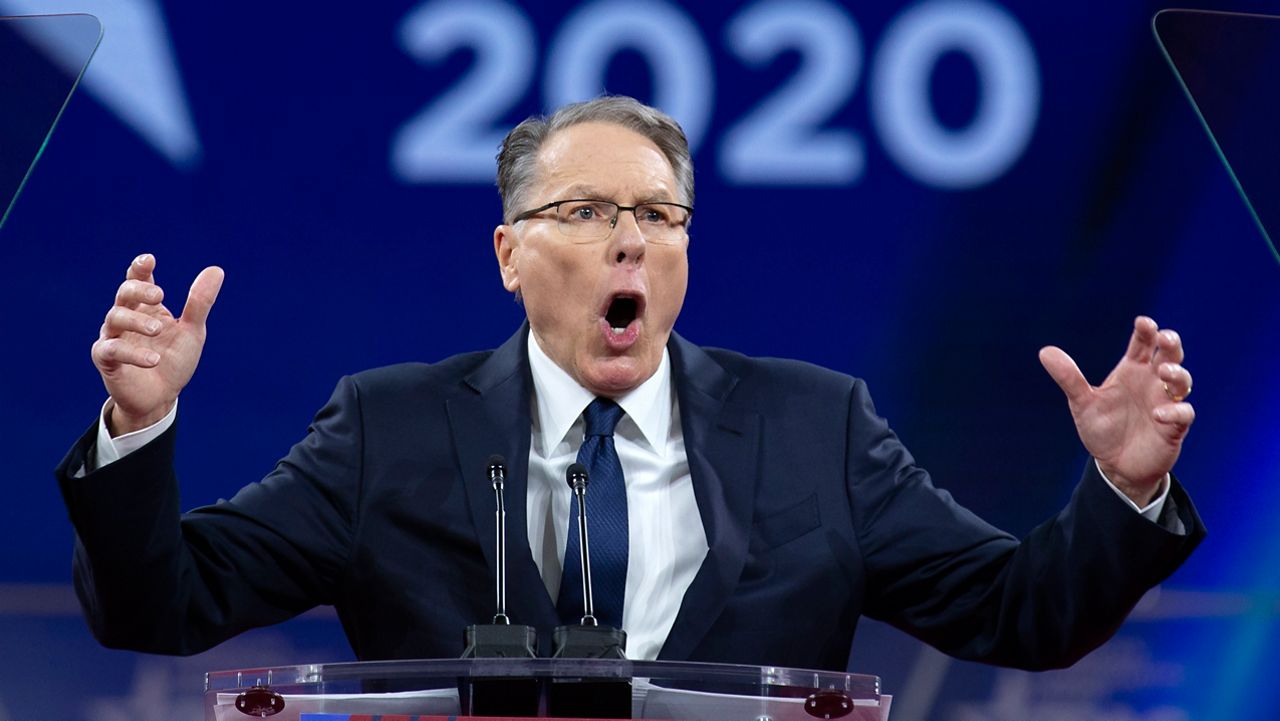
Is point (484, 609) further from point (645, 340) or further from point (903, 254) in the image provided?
point (903, 254)

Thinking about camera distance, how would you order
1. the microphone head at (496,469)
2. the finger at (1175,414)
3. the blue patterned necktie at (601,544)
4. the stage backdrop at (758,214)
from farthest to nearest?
the stage backdrop at (758,214) → the blue patterned necktie at (601,544) → the microphone head at (496,469) → the finger at (1175,414)

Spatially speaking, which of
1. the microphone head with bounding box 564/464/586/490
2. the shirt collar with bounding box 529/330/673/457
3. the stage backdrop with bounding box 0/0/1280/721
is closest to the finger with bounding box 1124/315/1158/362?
the microphone head with bounding box 564/464/586/490

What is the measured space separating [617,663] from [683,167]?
1185 millimetres

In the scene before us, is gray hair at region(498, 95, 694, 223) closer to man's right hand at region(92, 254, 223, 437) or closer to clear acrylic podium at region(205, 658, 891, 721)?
man's right hand at region(92, 254, 223, 437)

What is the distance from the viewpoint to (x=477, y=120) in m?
3.41

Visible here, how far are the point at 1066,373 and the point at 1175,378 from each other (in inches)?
5.1

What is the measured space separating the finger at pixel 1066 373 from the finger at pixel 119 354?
105 cm

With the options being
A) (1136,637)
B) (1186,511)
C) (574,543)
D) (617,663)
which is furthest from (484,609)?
(1136,637)

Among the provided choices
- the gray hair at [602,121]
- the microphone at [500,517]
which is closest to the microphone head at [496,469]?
the microphone at [500,517]

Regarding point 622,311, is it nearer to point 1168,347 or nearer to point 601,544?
point 601,544

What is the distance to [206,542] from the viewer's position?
7.38 feet

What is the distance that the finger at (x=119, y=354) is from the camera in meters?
1.87

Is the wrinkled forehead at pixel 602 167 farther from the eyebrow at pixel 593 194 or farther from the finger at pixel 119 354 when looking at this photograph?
the finger at pixel 119 354

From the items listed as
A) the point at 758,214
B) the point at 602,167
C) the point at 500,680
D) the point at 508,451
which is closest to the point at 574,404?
the point at 508,451
